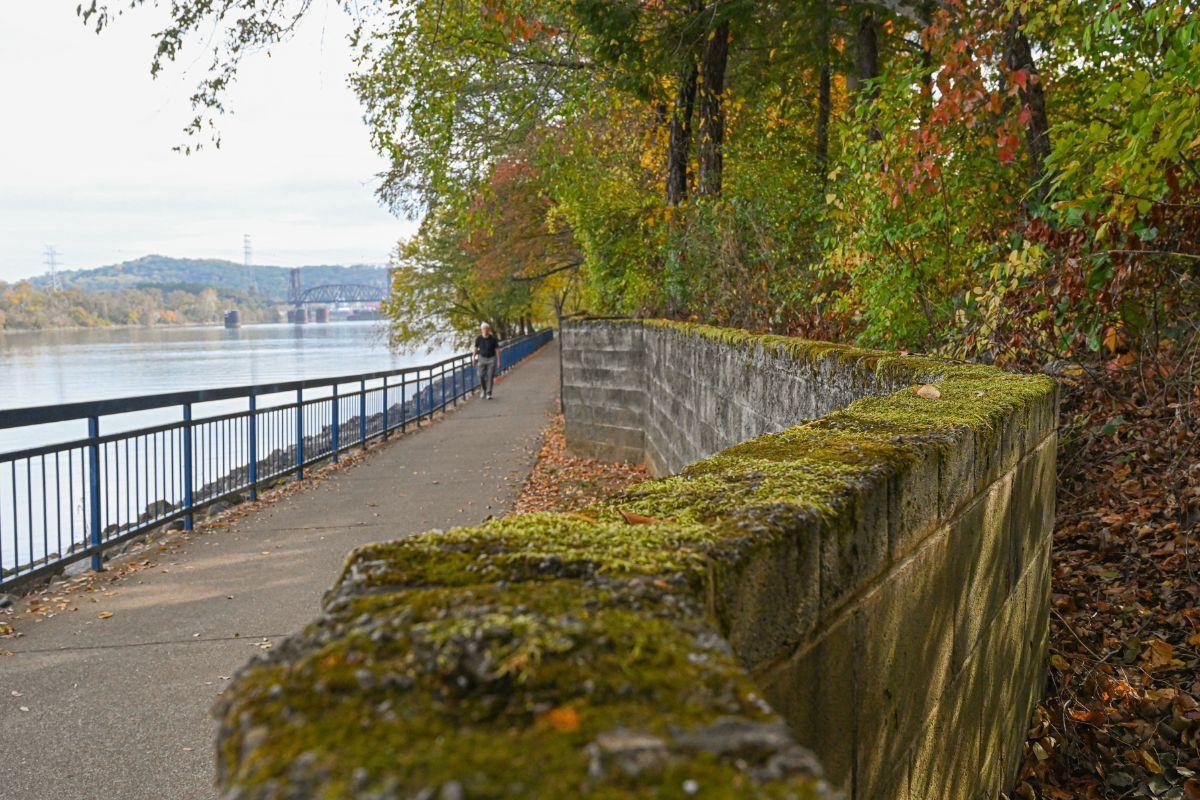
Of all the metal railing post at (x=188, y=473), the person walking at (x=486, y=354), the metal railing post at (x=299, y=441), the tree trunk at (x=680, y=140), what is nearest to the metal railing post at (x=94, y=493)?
the metal railing post at (x=188, y=473)

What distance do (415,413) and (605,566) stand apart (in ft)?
61.1

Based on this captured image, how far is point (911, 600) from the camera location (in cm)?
250

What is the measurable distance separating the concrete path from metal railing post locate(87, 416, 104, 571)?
1.09 ft

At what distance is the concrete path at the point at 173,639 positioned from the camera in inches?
159

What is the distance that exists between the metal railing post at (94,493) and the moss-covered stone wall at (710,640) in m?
5.90

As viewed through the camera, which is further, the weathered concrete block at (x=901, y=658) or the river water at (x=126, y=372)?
the river water at (x=126, y=372)

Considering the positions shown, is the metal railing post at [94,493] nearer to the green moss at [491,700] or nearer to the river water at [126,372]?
the green moss at [491,700]

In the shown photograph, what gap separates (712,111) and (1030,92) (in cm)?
657

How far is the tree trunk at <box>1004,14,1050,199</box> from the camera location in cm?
761

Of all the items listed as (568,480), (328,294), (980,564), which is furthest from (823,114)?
(328,294)

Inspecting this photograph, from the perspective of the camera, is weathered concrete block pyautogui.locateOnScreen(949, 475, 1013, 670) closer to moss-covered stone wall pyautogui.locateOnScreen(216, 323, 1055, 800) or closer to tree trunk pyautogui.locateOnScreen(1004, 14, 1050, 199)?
moss-covered stone wall pyautogui.locateOnScreen(216, 323, 1055, 800)

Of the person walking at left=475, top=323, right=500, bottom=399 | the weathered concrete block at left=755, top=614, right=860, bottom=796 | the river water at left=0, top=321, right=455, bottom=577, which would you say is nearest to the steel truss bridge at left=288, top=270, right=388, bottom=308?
the river water at left=0, top=321, right=455, bottom=577

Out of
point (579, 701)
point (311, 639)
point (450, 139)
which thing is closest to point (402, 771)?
point (579, 701)

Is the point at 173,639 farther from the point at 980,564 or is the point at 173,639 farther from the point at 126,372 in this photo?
the point at 126,372
